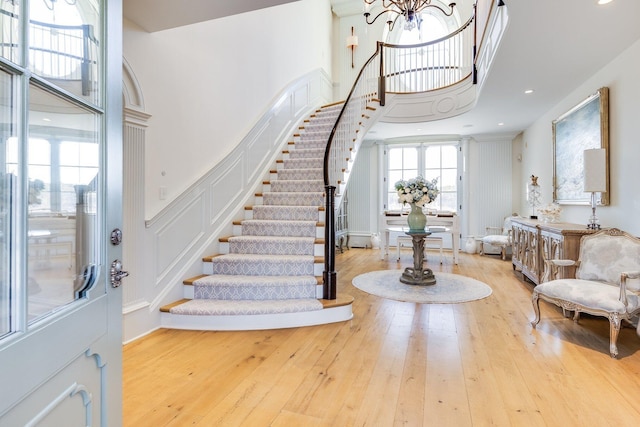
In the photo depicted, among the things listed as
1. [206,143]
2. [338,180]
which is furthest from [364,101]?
[206,143]

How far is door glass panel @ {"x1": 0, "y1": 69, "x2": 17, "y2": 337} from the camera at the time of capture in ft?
2.05

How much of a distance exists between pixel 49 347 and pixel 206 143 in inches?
126

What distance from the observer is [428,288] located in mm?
4250

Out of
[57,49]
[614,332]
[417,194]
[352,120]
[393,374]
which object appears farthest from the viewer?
[352,120]

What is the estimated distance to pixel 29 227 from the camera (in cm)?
70

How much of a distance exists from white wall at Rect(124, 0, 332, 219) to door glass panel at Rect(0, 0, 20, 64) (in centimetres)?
224

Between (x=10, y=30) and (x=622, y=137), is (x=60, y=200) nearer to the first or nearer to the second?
(x=10, y=30)

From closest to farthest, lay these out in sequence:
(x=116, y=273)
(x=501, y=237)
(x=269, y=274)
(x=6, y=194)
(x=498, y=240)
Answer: (x=6, y=194) → (x=116, y=273) → (x=269, y=274) → (x=498, y=240) → (x=501, y=237)

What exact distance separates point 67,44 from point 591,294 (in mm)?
3431

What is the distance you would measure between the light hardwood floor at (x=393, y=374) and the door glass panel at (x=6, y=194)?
4.54ft

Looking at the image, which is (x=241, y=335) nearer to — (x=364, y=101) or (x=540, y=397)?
(x=540, y=397)

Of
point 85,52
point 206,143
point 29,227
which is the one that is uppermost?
point 206,143

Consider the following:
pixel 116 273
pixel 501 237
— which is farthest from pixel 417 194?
pixel 116 273

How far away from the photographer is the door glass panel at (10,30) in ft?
2.05
